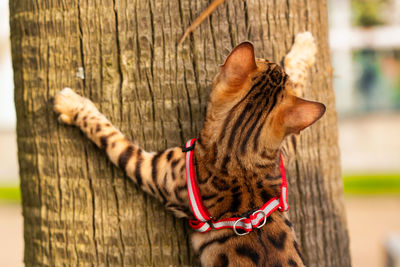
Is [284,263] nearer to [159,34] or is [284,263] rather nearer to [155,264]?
[155,264]

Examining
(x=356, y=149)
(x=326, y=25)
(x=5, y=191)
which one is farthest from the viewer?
(x=356, y=149)

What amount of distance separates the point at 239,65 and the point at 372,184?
402 inches

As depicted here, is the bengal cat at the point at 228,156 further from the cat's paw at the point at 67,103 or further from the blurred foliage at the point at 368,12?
the blurred foliage at the point at 368,12

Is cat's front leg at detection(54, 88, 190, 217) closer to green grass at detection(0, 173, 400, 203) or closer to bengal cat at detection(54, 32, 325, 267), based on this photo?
bengal cat at detection(54, 32, 325, 267)

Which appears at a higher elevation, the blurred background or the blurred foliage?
the blurred foliage

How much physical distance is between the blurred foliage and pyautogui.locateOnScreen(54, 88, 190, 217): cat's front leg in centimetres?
1454

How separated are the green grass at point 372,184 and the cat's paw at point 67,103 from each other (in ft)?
32.1

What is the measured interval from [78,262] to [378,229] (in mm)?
7661

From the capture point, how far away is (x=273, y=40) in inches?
105

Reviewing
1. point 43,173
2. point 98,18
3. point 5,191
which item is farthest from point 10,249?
point 98,18

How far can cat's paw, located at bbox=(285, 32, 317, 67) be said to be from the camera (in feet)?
8.89

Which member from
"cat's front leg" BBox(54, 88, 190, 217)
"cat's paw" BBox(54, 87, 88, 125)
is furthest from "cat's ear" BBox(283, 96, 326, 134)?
"cat's paw" BBox(54, 87, 88, 125)

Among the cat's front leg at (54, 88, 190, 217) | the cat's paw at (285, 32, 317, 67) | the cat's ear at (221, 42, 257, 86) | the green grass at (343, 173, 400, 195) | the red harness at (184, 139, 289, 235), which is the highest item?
the cat's paw at (285, 32, 317, 67)

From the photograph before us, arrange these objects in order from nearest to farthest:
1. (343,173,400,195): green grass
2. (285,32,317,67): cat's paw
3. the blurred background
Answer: (285,32,317,67): cat's paw
(343,173,400,195): green grass
the blurred background
